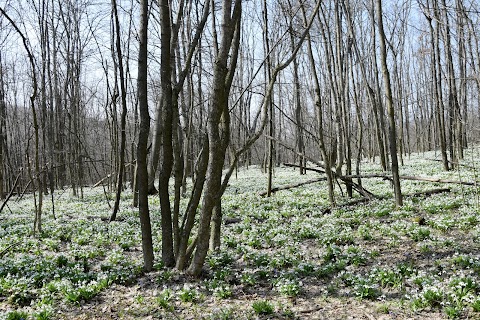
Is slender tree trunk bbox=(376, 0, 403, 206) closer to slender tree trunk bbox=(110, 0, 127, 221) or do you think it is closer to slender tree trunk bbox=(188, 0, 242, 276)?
slender tree trunk bbox=(188, 0, 242, 276)

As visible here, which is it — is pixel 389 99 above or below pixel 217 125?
above

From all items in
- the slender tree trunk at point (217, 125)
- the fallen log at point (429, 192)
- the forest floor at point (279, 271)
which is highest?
the slender tree trunk at point (217, 125)

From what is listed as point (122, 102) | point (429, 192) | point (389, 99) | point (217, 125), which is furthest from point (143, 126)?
point (429, 192)

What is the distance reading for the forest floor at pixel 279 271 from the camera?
4855mm

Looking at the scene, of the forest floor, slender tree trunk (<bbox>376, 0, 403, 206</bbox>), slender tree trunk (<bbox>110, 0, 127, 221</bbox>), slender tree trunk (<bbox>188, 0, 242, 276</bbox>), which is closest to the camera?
the forest floor

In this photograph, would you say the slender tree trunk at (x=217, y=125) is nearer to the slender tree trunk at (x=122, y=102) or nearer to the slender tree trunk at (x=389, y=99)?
the slender tree trunk at (x=389, y=99)

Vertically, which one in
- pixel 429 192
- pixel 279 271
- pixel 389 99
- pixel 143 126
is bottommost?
pixel 279 271

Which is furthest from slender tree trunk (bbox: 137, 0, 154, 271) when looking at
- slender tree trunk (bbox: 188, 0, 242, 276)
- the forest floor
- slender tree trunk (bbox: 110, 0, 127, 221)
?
slender tree trunk (bbox: 110, 0, 127, 221)

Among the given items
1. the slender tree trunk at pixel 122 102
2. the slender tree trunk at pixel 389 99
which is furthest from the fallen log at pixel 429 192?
the slender tree trunk at pixel 122 102

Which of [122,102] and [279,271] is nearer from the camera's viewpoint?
[279,271]

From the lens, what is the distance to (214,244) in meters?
7.60

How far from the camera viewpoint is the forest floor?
4855 mm

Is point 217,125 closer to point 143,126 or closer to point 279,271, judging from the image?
point 143,126

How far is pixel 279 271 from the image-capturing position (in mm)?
6277
